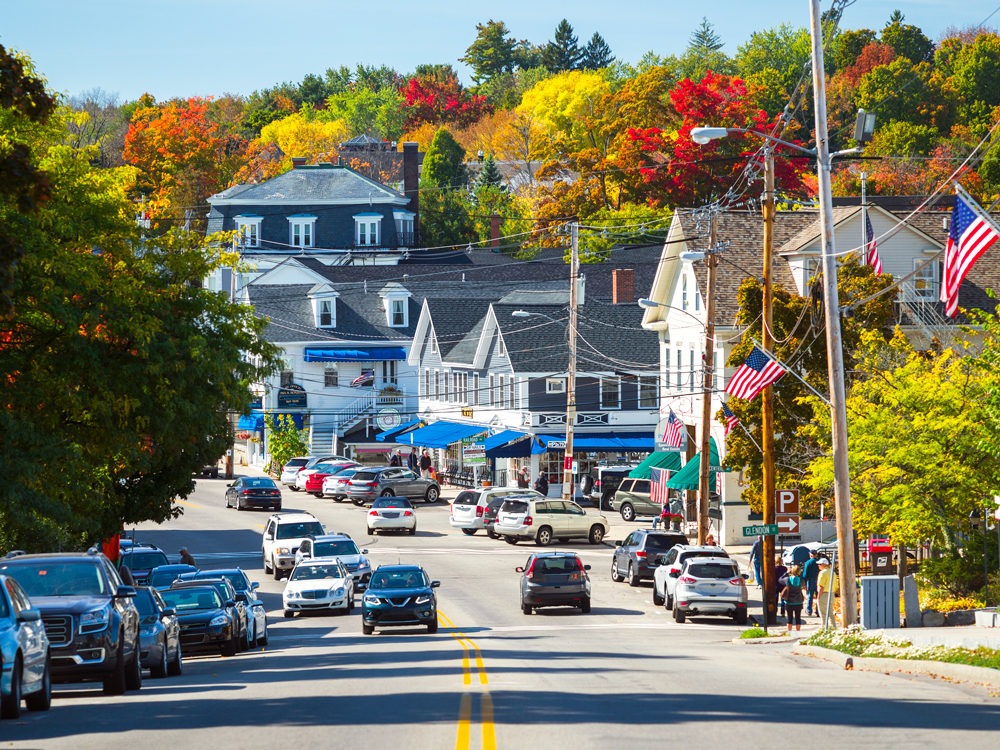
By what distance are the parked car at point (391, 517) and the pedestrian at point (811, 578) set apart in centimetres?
2038

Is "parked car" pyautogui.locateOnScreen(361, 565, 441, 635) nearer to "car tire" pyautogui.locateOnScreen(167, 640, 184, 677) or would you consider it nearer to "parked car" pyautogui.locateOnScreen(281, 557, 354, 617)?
"parked car" pyautogui.locateOnScreen(281, 557, 354, 617)

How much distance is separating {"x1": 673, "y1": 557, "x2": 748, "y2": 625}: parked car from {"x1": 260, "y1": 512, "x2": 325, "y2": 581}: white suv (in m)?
14.5

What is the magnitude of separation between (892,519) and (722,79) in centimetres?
5686

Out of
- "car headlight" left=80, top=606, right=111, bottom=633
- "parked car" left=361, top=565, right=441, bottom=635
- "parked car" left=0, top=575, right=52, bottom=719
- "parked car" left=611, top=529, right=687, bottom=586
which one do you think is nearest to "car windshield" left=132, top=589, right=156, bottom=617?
"car headlight" left=80, top=606, right=111, bottom=633

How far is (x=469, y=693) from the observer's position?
15.4 m

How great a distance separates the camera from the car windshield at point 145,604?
64.0 ft

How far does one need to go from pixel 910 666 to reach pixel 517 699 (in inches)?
276

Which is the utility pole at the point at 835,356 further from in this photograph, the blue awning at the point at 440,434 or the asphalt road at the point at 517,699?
the blue awning at the point at 440,434

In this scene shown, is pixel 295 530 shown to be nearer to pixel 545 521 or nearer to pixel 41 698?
pixel 545 521

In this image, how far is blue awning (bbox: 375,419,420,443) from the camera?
6900cm

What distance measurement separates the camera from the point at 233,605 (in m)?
25.2

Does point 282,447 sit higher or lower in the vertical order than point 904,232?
lower

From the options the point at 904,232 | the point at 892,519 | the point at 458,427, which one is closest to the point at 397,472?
the point at 458,427

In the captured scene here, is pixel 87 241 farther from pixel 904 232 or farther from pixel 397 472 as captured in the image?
pixel 397 472
